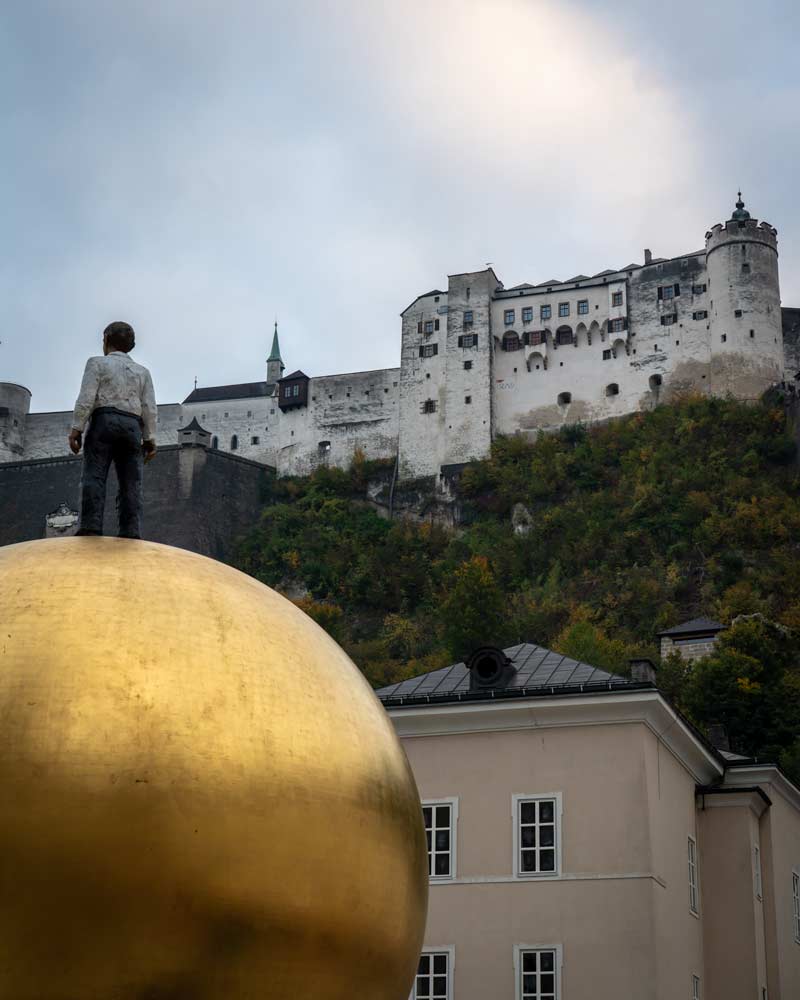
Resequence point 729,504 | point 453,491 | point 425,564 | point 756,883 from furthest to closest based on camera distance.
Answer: point 453,491 < point 425,564 < point 729,504 < point 756,883

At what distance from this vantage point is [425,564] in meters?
74.8

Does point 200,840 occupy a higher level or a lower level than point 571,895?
lower

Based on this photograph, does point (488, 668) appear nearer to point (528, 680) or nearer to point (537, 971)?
point (528, 680)

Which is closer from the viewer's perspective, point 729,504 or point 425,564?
point 729,504

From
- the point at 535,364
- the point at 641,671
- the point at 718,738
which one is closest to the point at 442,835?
the point at 641,671

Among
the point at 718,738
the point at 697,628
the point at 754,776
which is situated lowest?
the point at 754,776

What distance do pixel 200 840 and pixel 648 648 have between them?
53904mm

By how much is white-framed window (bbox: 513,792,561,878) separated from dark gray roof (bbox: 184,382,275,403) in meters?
69.3

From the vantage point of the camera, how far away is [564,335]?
8175 cm

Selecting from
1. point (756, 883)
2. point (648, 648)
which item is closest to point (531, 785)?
point (756, 883)

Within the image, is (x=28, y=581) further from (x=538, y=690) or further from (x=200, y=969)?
(x=538, y=690)

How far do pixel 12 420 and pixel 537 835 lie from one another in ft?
239

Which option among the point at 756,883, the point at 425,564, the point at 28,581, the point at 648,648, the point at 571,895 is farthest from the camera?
the point at 425,564

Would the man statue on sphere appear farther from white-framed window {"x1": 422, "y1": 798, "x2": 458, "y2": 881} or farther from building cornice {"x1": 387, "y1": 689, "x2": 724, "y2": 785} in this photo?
white-framed window {"x1": 422, "y1": 798, "x2": 458, "y2": 881}
